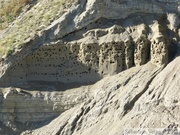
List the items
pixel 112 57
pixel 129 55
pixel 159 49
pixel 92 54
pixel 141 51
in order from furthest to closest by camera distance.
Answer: pixel 92 54
pixel 112 57
pixel 129 55
pixel 141 51
pixel 159 49

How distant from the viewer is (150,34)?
31172 mm

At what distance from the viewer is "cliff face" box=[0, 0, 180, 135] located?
29.9m

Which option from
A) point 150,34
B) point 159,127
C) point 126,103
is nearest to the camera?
point 159,127

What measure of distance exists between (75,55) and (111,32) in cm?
198

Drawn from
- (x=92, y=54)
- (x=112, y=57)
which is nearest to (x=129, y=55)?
(x=112, y=57)

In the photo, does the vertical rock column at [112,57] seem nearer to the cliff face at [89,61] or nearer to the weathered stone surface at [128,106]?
the cliff face at [89,61]

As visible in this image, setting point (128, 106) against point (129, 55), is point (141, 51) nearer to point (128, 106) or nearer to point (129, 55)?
point (129, 55)

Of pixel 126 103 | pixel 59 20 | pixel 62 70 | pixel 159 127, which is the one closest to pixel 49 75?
A: pixel 62 70

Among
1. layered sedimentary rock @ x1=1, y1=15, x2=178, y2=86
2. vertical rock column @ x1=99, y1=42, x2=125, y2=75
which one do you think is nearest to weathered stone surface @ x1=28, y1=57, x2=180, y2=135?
vertical rock column @ x1=99, y1=42, x2=125, y2=75

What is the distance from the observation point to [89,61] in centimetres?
3156

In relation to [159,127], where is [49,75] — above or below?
above

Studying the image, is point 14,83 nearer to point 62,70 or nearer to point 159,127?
point 62,70

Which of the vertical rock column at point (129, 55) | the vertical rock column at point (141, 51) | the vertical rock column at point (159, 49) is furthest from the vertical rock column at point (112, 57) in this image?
the vertical rock column at point (159, 49)

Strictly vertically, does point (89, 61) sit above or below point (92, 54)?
below
